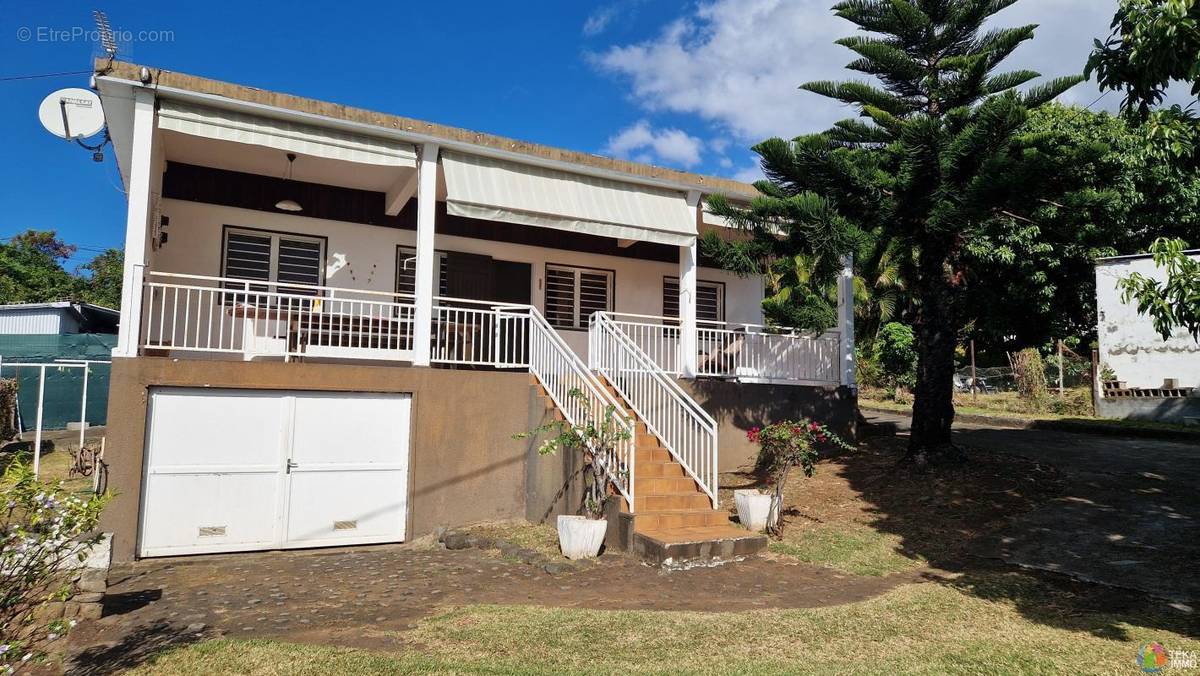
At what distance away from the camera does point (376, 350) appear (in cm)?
931

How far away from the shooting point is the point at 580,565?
724 cm

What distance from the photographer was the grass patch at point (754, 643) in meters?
4.46

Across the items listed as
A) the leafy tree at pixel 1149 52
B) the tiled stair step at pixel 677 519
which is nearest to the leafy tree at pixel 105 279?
the tiled stair step at pixel 677 519

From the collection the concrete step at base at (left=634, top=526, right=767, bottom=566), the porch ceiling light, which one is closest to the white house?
the concrete step at base at (left=634, top=526, right=767, bottom=566)

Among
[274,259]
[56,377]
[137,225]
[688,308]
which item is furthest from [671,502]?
[56,377]

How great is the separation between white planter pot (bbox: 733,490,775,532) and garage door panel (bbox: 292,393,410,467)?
159 inches

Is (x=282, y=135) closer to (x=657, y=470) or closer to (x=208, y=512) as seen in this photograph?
(x=208, y=512)

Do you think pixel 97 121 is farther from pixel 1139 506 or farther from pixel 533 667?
pixel 1139 506

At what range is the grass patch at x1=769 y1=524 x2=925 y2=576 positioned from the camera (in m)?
7.19

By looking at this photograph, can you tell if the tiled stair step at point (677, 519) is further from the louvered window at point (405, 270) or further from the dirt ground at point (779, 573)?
the louvered window at point (405, 270)

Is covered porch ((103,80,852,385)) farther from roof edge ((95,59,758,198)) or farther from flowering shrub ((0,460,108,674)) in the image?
flowering shrub ((0,460,108,674))

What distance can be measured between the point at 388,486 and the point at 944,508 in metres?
6.63

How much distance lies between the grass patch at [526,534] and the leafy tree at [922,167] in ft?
14.6

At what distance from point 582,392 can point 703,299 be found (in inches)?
254
